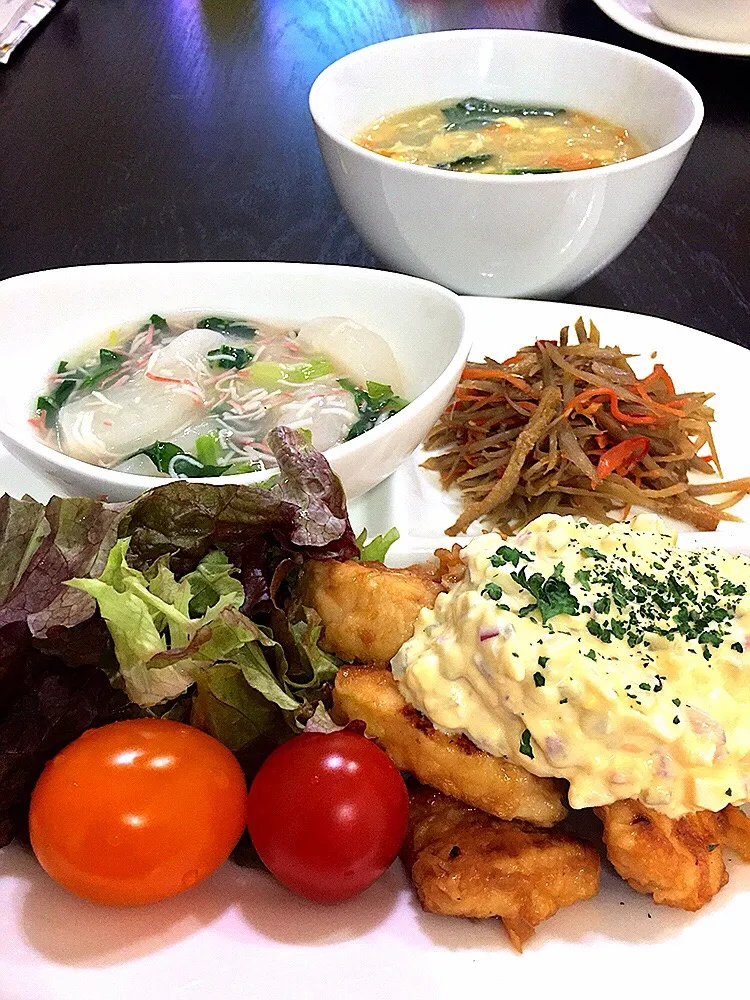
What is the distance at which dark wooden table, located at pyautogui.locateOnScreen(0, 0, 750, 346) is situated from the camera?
9.66 ft

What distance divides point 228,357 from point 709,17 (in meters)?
2.93

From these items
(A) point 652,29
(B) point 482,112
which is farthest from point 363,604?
(A) point 652,29

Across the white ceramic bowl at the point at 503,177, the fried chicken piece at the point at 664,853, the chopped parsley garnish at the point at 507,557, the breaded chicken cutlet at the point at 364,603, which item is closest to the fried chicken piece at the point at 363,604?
the breaded chicken cutlet at the point at 364,603

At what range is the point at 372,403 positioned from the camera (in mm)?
1905

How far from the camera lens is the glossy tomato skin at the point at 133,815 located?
125 centimetres

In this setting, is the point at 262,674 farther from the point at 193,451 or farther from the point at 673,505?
the point at 673,505

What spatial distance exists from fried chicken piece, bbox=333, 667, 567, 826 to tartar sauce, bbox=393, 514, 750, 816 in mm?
23

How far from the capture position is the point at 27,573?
147 centimetres

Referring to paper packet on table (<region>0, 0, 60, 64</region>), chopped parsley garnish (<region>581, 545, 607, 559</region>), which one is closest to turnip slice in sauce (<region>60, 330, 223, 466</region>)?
chopped parsley garnish (<region>581, 545, 607, 559</region>)

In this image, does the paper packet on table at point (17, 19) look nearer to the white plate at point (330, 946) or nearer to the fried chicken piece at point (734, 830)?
the white plate at point (330, 946)

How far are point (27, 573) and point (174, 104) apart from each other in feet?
10.3

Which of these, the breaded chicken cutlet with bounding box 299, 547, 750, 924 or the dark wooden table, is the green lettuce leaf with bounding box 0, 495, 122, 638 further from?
the dark wooden table

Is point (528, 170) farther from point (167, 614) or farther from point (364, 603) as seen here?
point (167, 614)

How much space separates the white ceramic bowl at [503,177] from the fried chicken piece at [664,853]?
1.42 m
